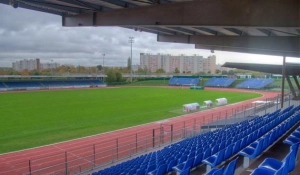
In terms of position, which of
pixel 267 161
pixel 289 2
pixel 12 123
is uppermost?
pixel 289 2

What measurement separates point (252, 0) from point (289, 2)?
25.9 inches

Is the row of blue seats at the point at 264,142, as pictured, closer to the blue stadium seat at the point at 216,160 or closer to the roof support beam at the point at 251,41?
the blue stadium seat at the point at 216,160

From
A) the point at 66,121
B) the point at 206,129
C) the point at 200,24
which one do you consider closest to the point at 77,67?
the point at 66,121

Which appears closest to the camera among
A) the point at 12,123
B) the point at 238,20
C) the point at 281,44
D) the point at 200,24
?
the point at 238,20

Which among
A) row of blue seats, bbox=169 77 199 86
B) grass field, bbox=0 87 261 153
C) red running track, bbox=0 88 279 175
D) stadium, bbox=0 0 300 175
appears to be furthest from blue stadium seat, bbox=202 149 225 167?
row of blue seats, bbox=169 77 199 86

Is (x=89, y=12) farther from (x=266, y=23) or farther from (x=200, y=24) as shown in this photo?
(x=266, y=23)

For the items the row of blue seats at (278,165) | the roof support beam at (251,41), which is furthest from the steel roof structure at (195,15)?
the row of blue seats at (278,165)

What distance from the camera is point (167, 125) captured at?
19.0 meters

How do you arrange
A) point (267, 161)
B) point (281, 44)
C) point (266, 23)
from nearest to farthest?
point (267, 161), point (266, 23), point (281, 44)

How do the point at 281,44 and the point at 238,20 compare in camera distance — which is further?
the point at 281,44

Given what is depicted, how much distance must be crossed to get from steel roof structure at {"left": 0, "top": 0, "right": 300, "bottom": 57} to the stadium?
2cm

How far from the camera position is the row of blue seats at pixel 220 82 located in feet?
250

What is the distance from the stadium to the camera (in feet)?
20.1

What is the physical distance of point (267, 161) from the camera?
16.7ft
